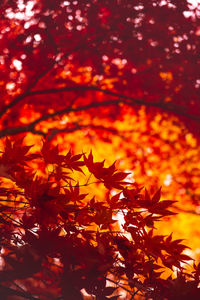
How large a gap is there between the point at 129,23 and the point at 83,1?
0.46m

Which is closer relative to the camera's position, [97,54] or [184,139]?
→ [97,54]

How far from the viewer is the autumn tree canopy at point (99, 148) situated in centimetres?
91

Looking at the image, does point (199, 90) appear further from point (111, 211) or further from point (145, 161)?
point (111, 211)

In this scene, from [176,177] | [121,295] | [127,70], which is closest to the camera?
[121,295]

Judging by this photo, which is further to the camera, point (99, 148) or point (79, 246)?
point (99, 148)

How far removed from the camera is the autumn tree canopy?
0.91 m

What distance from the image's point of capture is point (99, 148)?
433 centimetres

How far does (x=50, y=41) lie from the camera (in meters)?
3.04

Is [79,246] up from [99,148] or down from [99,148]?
up

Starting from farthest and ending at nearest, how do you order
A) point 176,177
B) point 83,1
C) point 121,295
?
point 176,177, point 83,1, point 121,295

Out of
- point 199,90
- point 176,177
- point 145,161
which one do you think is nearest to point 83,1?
point 199,90

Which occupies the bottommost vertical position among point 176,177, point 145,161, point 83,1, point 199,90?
point 176,177

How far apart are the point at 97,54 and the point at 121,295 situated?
8.85ft

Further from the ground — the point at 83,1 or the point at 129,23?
the point at 83,1
